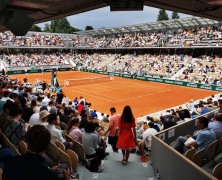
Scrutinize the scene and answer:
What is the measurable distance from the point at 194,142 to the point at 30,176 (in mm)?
5303

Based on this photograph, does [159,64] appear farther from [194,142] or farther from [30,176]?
[30,176]

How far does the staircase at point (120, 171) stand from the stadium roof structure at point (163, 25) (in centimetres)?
A: 3967

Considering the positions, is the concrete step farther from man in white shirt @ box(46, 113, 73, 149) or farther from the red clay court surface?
the red clay court surface

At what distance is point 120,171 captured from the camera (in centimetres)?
684

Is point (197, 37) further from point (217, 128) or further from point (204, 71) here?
point (217, 128)

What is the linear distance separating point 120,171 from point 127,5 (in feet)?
14.6

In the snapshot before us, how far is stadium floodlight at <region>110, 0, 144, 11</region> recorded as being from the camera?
4047 mm

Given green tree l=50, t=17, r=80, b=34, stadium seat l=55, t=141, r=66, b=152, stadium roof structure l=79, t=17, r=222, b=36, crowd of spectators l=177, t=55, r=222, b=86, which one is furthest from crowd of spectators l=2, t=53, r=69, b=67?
stadium seat l=55, t=141, r=66, b=152

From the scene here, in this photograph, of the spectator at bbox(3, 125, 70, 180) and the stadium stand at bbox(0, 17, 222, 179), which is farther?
the stadium stand at bbox(0, 17, 222, 179)

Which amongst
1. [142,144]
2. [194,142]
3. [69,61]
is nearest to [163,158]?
[194,142]

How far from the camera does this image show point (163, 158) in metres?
6.03

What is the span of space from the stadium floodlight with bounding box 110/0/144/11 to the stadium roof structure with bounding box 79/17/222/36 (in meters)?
41.9

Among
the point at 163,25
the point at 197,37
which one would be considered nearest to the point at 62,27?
the point at 163,25

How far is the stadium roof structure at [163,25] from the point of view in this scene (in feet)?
147
